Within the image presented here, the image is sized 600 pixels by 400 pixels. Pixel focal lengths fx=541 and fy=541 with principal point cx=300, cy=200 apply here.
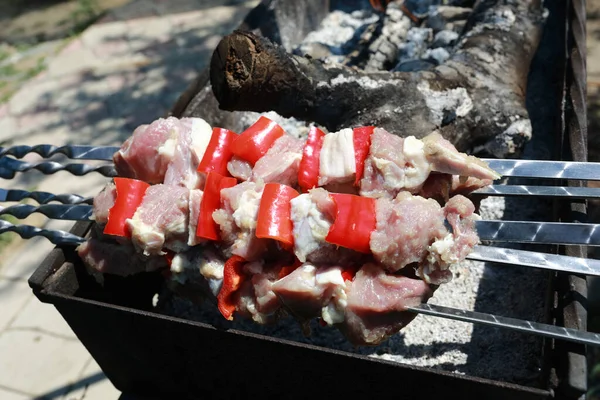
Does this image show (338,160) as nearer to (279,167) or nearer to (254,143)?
(279,167)

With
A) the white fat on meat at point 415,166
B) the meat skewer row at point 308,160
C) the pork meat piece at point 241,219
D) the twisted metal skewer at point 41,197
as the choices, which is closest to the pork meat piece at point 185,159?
the meat skewer row at point 308,160

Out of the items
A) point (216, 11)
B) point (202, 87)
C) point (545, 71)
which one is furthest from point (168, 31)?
point (545, 71)

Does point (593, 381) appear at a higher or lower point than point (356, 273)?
lower

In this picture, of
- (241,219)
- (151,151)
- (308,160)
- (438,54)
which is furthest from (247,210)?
(438,54)

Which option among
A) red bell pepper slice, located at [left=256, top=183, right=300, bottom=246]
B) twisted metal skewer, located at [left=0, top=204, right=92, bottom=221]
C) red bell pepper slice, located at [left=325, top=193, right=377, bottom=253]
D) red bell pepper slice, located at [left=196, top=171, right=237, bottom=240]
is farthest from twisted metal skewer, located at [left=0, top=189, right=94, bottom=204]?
red bell pepper slice, located at [left=325, top=193, right=377, bottom=253]

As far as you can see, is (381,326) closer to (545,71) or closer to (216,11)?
(545,71)
